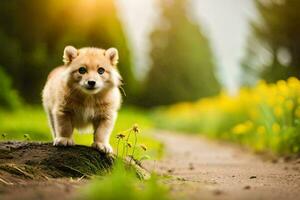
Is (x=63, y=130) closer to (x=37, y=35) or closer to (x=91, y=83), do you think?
(x=91, y=83)

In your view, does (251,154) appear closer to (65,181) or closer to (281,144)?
(281,144)

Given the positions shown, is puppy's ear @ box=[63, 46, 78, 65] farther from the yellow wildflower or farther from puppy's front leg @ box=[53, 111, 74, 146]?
the yellow wildflower

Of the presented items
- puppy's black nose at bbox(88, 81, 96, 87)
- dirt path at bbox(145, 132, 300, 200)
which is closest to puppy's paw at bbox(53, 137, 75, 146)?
puppy's black nose at bbox(88, 81, 96, 87)

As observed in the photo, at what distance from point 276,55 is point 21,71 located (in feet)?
37.0

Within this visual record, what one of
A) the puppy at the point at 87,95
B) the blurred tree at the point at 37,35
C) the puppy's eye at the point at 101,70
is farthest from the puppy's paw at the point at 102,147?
the blurred tree at the point at 37,35

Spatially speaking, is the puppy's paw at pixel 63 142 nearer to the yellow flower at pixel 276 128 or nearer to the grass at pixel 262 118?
the grass at pixel 262 118

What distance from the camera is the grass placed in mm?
9719

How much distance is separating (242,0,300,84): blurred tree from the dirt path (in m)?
6.98

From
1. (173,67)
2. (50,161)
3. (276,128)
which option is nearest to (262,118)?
(276,128)

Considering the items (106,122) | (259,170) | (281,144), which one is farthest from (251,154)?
(106,122)

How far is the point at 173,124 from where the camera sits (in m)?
25.4

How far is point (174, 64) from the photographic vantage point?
136 ft

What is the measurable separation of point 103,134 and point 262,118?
6124 millimetres

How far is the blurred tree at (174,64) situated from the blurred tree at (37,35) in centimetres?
1469
